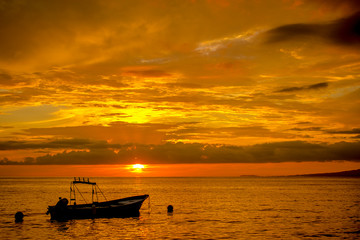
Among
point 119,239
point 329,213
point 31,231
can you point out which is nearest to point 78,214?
point 31,231

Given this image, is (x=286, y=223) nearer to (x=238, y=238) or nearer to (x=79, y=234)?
(x=238, y=238)

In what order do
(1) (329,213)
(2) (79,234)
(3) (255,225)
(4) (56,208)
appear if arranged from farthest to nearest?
(1) (329,213), (4) (56,208), (3) (255,225), (2) (79,234)

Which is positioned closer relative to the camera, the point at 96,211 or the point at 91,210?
the point at 91,210

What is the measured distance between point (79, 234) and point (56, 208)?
38.4 feet

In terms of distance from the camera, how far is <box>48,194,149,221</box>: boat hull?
184 feet

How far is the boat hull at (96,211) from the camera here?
56.2 metres

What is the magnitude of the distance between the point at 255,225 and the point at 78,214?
1043 inches

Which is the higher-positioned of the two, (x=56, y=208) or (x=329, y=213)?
(x=56, y=208)

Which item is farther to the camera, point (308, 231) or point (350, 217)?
point (350, 217)

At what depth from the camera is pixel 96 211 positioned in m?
58.0

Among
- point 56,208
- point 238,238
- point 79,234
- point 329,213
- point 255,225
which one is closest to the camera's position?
point 238,238

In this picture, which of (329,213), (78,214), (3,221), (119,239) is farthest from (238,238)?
(3,221)

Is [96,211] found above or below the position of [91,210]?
below

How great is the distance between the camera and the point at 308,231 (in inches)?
1829
